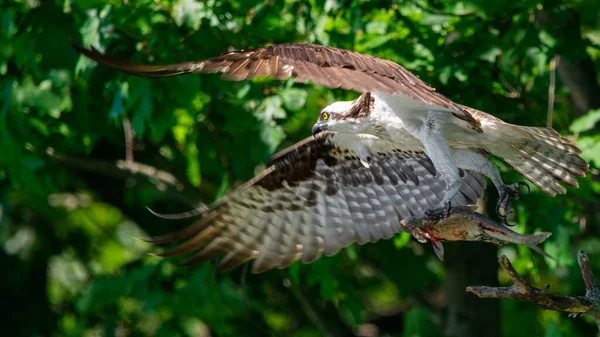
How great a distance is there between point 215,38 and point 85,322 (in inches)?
151

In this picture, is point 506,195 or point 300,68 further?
point 506,195

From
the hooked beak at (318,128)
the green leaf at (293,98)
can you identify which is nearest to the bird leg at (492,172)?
the hooked beak at (318,128)

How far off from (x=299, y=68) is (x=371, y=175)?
239 cm

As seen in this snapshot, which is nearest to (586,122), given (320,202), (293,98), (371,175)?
(371,175)

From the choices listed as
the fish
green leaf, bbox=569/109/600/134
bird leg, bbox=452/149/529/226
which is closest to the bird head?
bird leg, bbox=452/149/529/226

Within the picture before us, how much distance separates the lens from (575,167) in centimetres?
581

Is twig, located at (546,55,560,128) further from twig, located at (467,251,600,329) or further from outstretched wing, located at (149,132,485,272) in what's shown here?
twig, located at (467,251,600,329)

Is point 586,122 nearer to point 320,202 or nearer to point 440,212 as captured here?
point 440,212

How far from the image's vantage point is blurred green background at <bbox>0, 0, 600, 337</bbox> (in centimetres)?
702

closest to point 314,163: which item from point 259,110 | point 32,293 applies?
point 259,110

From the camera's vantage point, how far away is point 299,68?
4805mm

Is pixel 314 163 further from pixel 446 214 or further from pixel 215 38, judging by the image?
pixel 446 214

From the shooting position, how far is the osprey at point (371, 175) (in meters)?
5.79

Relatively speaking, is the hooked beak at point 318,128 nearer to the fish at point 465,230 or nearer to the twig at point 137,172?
the fish at point 465,230
